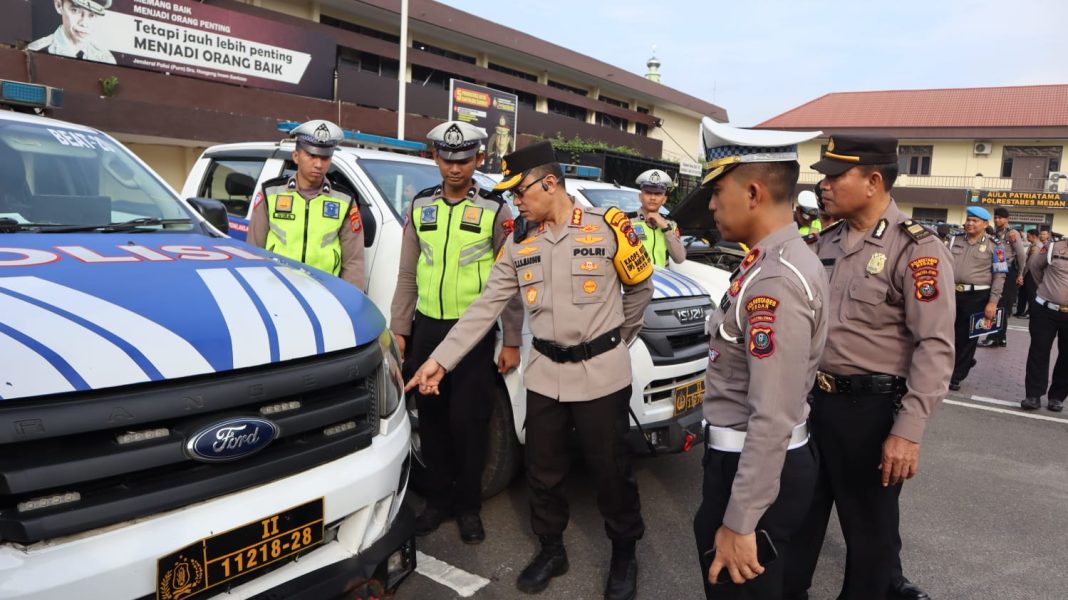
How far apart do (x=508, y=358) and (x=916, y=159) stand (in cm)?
3779

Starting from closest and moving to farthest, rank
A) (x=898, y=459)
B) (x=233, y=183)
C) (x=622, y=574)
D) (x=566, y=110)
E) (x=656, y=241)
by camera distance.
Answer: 1. (x=898, y=459)
2. (x=622, y=574)
3. (x=233, y=183)
4. (x=656, y=241)
5. (x=566, y=110)

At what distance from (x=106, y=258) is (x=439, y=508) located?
188 cm

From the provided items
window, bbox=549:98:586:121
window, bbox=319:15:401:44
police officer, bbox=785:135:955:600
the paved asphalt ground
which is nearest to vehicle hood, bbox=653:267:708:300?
the paved asphalt ground

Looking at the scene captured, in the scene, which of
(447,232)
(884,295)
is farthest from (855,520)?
(447,232)

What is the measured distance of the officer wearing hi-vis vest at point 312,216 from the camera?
3.58 metres

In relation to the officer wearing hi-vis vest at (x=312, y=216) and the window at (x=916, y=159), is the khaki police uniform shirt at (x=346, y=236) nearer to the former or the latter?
the officer wearing hi-vis vest at (x=312, y=216)

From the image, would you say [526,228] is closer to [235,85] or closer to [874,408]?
[874,408]

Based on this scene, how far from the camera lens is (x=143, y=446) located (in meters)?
1.63

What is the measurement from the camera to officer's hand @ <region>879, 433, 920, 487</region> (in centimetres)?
224

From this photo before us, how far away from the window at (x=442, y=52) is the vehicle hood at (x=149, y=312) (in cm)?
2111

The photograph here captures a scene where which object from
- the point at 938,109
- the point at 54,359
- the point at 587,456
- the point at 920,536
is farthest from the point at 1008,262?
the point at 938,109

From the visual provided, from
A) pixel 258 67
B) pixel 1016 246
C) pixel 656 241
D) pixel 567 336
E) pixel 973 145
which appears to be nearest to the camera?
pixel 567 336

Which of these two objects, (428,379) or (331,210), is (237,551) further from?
(331,210)

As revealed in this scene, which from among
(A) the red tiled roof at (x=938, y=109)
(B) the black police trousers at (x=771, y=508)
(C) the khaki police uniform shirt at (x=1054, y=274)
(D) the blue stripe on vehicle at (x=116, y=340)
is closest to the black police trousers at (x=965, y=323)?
(C) the khaki police uniform shirt at (x=1054, y=274)
